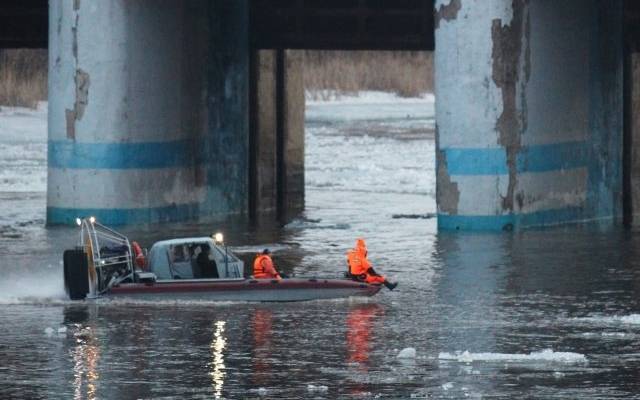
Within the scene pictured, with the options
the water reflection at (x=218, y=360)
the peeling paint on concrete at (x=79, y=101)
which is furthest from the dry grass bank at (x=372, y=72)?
the water reflection at (x=218, y=360)

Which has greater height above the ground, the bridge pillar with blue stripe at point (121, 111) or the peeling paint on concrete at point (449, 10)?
the peeling paint on concrete at point (449, 10)

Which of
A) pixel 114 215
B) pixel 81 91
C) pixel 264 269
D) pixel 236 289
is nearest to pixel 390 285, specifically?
pixel 264 269

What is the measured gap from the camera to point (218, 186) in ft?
140

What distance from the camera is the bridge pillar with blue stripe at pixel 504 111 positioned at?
1462 inches

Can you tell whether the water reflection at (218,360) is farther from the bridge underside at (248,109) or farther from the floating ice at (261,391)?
the bridge underside at (248,109)

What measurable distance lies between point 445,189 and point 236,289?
35.7ft

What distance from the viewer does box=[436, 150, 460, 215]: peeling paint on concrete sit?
3728 centimetres

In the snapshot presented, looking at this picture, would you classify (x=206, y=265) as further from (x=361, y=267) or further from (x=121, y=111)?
(x=121, y=111)

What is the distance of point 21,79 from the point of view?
6844 cm

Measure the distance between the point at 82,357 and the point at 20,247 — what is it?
1295 centimetres

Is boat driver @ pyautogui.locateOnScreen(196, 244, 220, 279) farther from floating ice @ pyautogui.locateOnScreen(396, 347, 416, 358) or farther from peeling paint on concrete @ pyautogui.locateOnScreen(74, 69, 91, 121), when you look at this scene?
peeling paint on concrete @ pyautogui.locateOnScreen(74, 69, 91, 121)

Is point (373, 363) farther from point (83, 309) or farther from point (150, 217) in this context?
point (150, 217)

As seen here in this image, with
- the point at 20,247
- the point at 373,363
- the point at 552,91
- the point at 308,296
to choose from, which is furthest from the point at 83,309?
the point at 552,91

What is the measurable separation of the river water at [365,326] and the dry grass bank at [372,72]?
39532 mm
